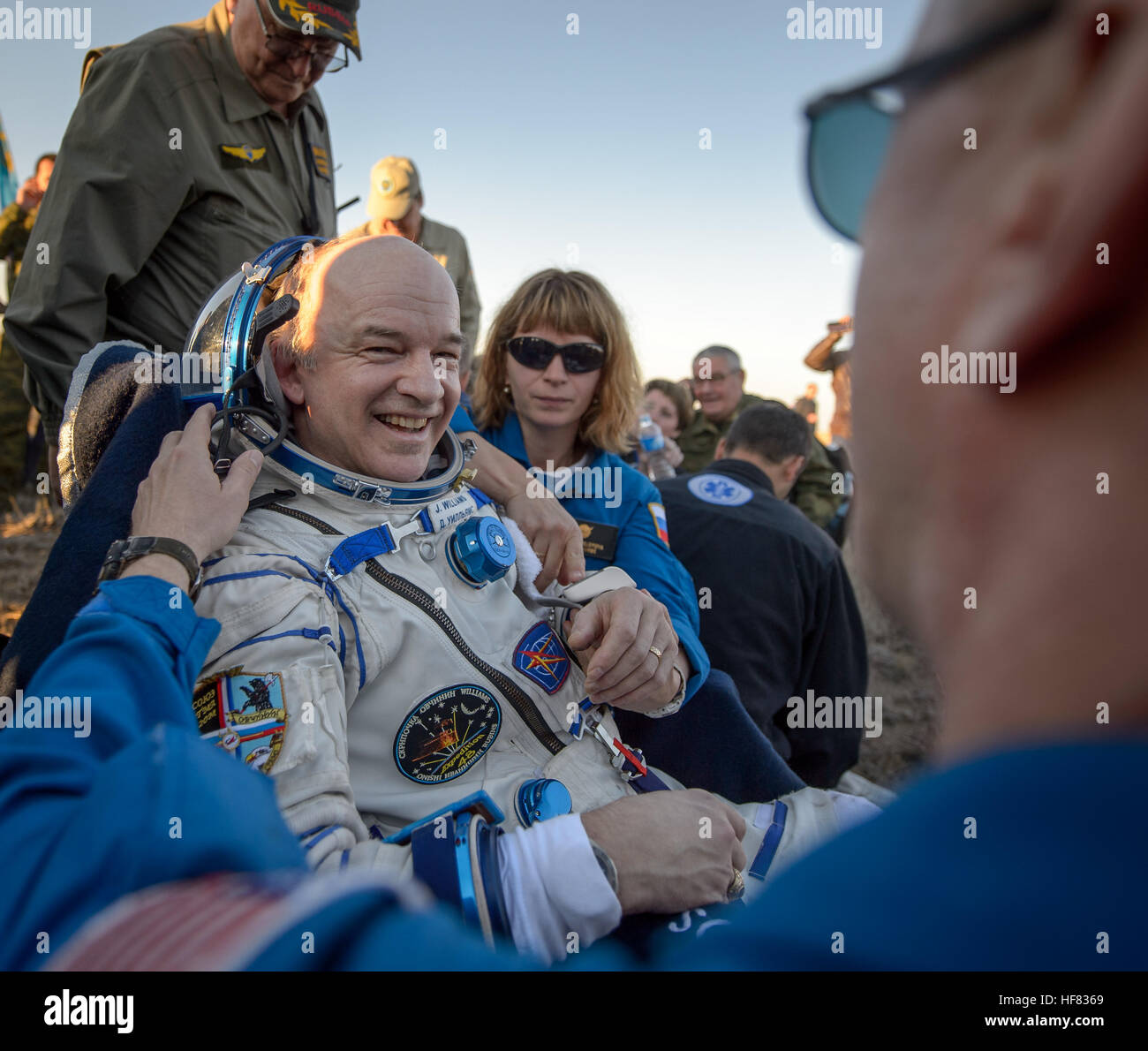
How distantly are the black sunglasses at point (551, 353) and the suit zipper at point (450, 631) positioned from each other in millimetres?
1646

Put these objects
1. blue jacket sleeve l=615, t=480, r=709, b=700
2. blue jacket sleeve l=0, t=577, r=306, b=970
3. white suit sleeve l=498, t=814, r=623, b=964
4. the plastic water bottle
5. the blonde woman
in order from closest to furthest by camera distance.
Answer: blue jacket sleeve l=0, t=577, r=306, b=970 → white suit sleeve l=498, t=814, r=623, b=964 → blue jacket sleeve l=615, t=480, r=709, b=700 → the blonde woman → the plastic water bottle

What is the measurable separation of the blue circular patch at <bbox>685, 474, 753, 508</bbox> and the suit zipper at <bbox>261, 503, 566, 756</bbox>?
1.93m

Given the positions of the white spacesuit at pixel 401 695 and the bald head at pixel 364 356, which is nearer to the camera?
the white spacesuit at pixel 401 695

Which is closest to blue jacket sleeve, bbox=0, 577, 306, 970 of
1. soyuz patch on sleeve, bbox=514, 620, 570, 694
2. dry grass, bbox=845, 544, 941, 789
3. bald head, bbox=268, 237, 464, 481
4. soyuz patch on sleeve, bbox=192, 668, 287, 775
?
soyuz patch on sleeve, bbox=192, 668, 287, 775

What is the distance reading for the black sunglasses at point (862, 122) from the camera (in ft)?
1.44

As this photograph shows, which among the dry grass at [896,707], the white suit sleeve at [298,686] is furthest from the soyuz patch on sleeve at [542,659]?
the dry grass at [896,707]

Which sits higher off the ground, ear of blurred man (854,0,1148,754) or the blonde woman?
the blonde woman

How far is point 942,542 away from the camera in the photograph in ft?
1.63

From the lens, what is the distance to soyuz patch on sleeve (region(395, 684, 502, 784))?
1.69m

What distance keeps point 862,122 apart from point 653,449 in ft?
16.9

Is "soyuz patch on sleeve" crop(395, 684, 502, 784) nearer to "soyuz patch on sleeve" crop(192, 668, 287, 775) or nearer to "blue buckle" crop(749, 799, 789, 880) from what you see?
"soyuz patch on sleeve" crop(192, 668, 287, 775)

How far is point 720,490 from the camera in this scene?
3.68 meters

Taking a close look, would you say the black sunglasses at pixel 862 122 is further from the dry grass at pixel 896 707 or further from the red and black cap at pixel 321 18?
the dry grass at pixel 896 707

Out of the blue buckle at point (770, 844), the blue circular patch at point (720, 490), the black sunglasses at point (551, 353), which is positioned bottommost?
the blue buckle at point (770, 844)
